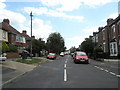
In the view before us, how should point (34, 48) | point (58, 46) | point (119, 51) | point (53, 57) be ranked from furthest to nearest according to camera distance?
1. point (58, 46)
2. point (34, 48)
3. point (53, 57)
4. point (119, 51)

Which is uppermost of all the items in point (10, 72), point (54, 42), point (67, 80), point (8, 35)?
point (8, 35)

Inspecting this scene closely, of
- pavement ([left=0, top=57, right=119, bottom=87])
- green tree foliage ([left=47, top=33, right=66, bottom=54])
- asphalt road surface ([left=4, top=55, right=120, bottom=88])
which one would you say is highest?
green tree foliage ([left=47, top=33, right=66, bottom=54])

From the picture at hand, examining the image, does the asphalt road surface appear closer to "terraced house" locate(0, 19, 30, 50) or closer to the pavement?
the pavement

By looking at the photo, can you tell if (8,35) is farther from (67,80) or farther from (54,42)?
(67,80)

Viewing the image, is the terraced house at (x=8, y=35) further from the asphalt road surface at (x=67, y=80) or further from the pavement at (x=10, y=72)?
the asphalt road surface at (x=67, y=80)

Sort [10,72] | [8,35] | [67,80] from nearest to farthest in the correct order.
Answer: [67,80] < [10,72] < [8,35]

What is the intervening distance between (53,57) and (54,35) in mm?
26739

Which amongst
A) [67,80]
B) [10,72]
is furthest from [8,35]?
[67,80]

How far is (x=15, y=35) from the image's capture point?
4634cm

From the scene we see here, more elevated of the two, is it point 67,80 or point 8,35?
point 8,35

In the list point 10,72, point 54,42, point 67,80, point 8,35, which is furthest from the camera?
point 54,42

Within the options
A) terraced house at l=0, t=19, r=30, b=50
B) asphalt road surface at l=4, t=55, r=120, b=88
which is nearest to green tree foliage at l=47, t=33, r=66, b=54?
terraced house at l=0, t=19, r=30, b=50

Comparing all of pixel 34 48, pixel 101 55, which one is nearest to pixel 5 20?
pixel 34 48

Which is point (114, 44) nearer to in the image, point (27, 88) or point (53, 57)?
point (53, 57)
